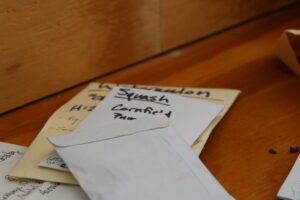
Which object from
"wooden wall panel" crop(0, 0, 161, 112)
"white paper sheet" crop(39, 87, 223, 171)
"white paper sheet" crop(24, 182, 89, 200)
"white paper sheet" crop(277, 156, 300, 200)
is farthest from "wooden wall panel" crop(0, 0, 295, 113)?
"white paper sheet" crop(277, 156, 300, 200)

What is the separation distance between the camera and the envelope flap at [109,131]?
64 centimetres

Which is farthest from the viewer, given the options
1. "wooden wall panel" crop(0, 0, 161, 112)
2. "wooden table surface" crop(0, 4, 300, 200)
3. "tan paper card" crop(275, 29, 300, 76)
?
"tan paper card" crop(275, 29, 300, 76)

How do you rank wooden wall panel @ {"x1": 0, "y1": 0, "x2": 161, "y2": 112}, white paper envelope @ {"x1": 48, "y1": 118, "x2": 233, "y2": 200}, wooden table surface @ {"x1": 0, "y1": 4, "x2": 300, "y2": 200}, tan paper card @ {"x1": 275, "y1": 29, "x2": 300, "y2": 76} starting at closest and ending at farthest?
white paper envelope @ {"x1": 48, "y1": 118, "x2": 233, "y2": 200}
wooden table surface @ {"x1": 0, "y1": 4, "x2": 300, "y2": 200}
wooden wall panel @ {"x1": 0, "y1": 0, "x2": 161, "y2": 112}
tan paper card @ {"x1": 275, "y1": 29, "x2": 300, "y2": 76}

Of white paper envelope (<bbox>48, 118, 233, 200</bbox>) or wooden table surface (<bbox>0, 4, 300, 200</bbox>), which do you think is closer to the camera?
white paper envelope (<bbox>48, 118, 233, 200</bbox>)

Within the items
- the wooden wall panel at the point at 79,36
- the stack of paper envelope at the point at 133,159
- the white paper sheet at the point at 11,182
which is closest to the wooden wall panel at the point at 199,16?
the wooden wall panel at the point at 79,36

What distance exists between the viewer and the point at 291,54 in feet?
2.95

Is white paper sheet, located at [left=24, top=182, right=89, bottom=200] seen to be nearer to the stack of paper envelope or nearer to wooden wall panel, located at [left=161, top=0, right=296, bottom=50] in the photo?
the stack of paper envelope

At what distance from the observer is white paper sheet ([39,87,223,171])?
0.72 m

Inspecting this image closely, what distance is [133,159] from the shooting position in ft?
1.99

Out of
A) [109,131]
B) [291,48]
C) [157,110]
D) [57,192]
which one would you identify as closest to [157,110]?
[157,110]

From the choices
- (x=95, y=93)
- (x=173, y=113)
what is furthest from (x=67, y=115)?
(x=173, y=113)

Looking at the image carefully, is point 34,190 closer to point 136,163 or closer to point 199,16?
point 136,163

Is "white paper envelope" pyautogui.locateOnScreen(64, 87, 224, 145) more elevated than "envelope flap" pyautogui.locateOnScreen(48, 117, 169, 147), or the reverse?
"envelope flap" pyautogui.locateOnScreen(48, 117, 169, 147)

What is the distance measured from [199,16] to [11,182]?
601 millimetres
